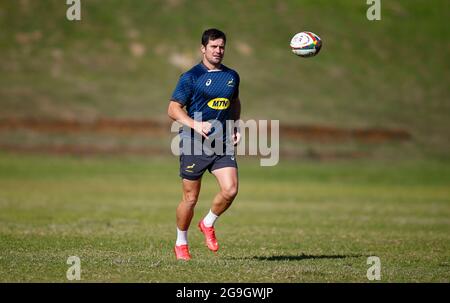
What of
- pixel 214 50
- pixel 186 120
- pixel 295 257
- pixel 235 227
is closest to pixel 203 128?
pixel 186 120

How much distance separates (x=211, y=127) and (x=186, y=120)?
0.48 metres

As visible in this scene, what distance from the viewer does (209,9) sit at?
8612 cm

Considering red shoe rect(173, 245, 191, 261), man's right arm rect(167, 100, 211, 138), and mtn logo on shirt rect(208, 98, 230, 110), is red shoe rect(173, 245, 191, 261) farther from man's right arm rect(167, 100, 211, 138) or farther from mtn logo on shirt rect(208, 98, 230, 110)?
mtn logo on shirt rect(208, 98, 230, 110)

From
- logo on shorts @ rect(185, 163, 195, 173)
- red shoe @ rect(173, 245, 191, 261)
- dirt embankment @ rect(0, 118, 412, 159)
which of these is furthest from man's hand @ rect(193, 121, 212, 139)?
dirt embankment @ rect(0, 118, 412, 159)

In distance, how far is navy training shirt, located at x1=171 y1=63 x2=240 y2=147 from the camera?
1274cm

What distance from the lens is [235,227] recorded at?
2042 cm

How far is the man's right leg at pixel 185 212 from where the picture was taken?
1288 cm

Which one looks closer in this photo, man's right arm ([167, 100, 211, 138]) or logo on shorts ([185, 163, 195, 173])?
man's right arm ([167, 100, 211, 138])

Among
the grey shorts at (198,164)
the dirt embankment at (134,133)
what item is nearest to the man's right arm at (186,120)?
the grey shorts at (198,164)

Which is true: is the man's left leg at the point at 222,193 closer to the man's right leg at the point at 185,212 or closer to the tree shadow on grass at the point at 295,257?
the man's right leg at the point at 185,212

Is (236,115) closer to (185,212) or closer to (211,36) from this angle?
(211,36)

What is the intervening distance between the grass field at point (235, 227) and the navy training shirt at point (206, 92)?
2.22 metres

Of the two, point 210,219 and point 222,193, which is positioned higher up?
point 222,193

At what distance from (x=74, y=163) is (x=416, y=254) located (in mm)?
38686
